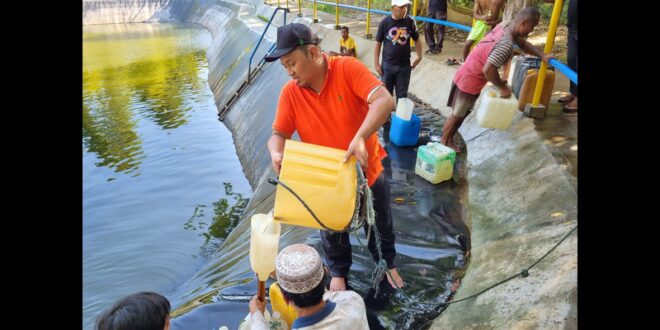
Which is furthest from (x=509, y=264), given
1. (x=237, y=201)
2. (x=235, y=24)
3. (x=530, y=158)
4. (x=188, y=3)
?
(x=188, y=3)

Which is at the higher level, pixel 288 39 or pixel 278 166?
pixel 288 39

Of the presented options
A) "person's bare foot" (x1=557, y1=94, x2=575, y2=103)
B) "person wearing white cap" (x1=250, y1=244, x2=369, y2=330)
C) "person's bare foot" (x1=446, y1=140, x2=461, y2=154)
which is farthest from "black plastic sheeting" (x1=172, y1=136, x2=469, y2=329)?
"person's bare foot" (x1=557, y1=94, x2=575, y2=103)

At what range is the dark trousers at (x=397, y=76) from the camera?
564cm

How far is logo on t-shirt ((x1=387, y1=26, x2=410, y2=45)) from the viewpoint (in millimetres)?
5445

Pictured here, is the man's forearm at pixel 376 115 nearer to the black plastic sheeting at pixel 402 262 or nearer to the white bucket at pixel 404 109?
the black plastic sheeting at pixel 402 262

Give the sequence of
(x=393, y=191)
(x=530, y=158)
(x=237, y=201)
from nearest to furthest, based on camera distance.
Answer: (x=530, y=158)
(x=393, y=191)
(x=237, y=201)

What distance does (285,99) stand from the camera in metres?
2.41

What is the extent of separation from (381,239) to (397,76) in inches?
134

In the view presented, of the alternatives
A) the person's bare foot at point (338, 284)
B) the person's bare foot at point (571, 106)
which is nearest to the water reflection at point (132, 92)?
the person's bare foot at point (338, 284)

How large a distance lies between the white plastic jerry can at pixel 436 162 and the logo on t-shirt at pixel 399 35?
173 centimetres

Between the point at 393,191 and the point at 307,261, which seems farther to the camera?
the point at 393,191

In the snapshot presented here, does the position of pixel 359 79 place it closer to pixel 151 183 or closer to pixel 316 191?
pixel 316 191
